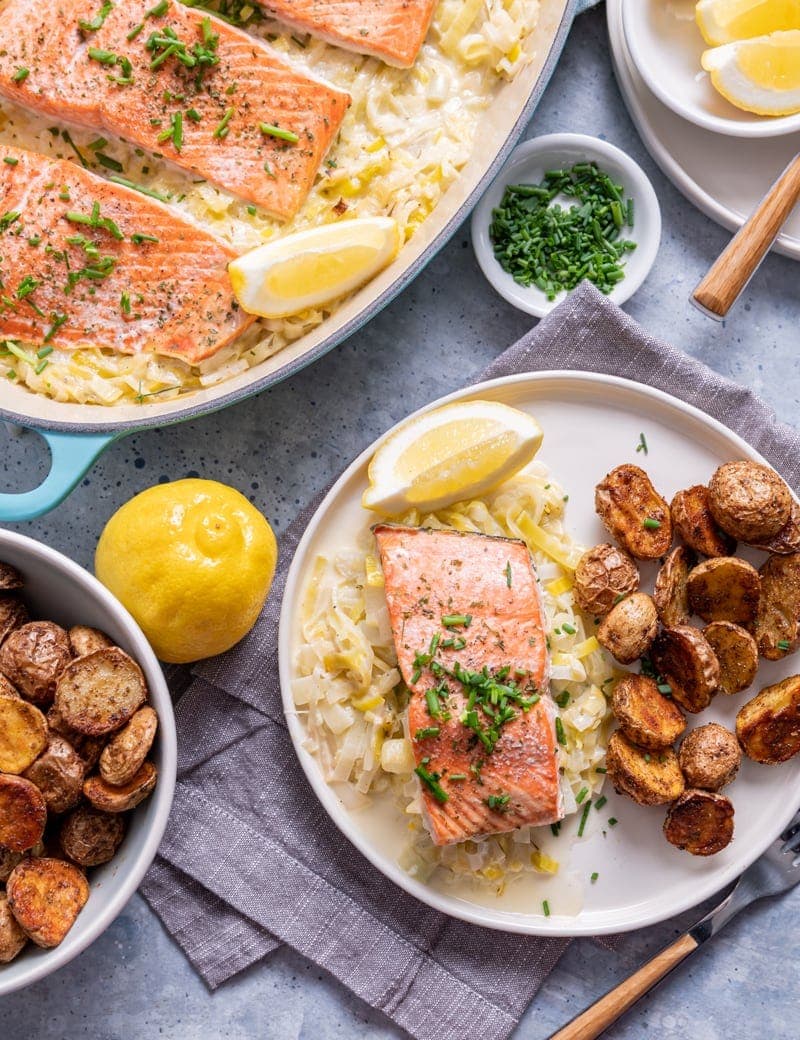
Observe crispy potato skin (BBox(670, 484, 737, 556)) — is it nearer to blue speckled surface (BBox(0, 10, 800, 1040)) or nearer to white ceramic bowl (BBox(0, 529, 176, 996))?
blue speckled surface (BBox(0, 10, 800, 1040))

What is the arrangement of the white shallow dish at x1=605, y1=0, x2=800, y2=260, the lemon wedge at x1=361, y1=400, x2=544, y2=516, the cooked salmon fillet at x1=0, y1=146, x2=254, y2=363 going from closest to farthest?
the lemon wedge at x1=361, y1=400, x2=544, y2=516 → the cooked salmon fillet at x1=0, y1=146, x2=254, y2=363 → the white shallow dish at x1=605, y1=0, x2=800, y2=260

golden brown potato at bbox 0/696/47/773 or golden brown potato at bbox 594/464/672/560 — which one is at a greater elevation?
golden brown potato at bbox 594/464/672/560

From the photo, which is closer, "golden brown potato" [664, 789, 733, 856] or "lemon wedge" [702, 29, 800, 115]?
"golden brown potato" [664, 789, 733, 856]

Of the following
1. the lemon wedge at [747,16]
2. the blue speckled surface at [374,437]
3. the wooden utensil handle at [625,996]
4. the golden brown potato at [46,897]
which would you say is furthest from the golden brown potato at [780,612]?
the golden brown potato at [46,897]

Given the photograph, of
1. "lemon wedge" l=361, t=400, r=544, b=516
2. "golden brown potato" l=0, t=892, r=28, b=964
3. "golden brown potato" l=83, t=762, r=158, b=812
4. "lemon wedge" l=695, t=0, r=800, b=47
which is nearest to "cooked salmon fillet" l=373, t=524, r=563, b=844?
"lemon wedge" l=361, t=400, r=544, b=516

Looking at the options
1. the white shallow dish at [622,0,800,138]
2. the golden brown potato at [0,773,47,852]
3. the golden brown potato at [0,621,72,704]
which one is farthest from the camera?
the white shallow dish at [622,0,800,138]

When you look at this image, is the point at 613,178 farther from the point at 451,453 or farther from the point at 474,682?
the point at 474,682
